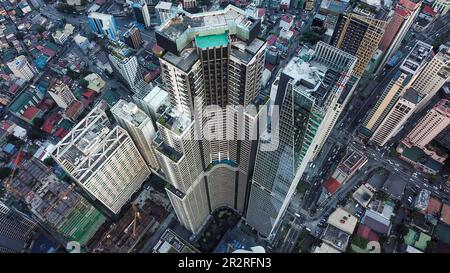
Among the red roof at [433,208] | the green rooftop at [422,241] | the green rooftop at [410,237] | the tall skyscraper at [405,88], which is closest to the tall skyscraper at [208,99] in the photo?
the tall skyscraper at [405,88]

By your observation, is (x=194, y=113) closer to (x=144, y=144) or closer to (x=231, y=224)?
(x=144, y=144)

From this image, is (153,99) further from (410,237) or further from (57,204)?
(410,237)

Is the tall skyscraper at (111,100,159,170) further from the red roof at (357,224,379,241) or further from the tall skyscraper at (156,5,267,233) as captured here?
the red roof at (357,224,379,241)

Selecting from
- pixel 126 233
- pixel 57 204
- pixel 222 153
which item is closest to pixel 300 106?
pixel 222 153

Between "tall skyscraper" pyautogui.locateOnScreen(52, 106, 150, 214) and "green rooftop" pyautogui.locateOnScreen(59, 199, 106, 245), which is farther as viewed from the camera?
"green rooftop" pyautogui.locateOnScreen(59, 199, 106, 245)

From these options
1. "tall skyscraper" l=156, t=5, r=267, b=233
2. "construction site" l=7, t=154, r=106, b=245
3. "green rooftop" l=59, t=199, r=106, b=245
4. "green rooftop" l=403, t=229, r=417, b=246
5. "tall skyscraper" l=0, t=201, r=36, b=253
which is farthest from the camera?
"green rooftop" l=403, t=229, r=417, b=246

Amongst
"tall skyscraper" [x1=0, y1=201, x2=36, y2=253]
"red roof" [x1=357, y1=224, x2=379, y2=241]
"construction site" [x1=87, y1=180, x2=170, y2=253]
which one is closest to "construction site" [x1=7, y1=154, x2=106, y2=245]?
"construction site" [x1=87, y1=180, x2=170, y2=253]
